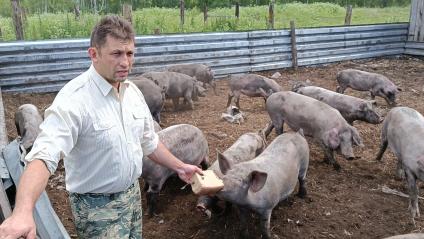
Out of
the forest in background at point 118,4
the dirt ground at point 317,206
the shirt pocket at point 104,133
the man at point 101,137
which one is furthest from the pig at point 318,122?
the forest in background at point 118,4

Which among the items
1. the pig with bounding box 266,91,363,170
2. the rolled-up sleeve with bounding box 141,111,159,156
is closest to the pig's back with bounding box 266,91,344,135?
the pig with bounding box 266,91,363,170

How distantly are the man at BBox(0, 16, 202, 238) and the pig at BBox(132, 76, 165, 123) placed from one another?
4516mm

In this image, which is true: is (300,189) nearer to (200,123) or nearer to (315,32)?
(200,123)

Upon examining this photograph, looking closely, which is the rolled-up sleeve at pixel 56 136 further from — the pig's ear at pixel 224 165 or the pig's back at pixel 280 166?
the pig's back at pixel 280 166

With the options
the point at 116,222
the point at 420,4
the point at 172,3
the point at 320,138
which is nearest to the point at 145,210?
the point at 116,222

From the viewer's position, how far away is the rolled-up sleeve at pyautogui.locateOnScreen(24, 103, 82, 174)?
1969mm

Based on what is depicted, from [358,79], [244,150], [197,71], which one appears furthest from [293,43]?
[244,150]

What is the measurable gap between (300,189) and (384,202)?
994 millimetres

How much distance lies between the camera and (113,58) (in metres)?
2.35

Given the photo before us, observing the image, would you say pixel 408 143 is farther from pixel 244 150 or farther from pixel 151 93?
pixel 151 93

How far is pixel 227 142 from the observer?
6.55 m

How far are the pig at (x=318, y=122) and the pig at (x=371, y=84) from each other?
3269 mm

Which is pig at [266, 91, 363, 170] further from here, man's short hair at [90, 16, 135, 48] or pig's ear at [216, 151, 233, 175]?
man's short hair at [90, 16, 135, 48]

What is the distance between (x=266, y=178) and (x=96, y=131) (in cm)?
171
